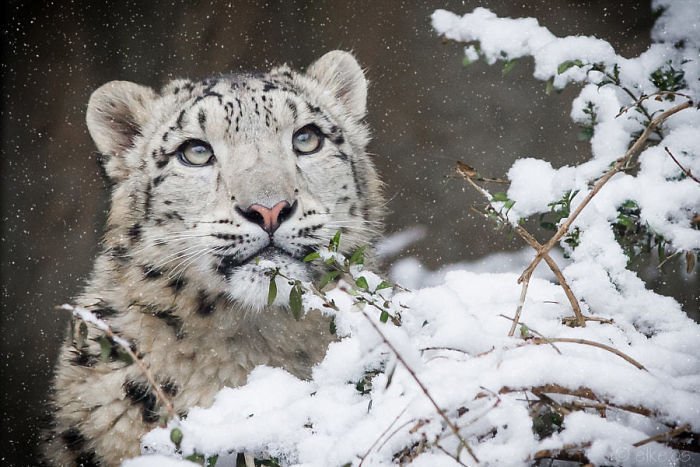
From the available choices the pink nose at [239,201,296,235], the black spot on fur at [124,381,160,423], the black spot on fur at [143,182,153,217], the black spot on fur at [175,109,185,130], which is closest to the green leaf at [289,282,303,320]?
the pink nose at [239,201,296,235]

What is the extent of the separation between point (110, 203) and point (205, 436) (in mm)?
1054

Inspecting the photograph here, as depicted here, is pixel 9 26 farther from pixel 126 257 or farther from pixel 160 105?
pixel 126 257

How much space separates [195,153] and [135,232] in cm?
30

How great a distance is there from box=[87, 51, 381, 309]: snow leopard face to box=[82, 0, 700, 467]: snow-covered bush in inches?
8.6

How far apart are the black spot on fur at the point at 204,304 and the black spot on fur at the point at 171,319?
0.22 feet

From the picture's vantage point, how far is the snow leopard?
1.83m

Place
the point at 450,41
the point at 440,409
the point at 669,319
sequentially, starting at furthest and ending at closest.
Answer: the point at 450,41
the point at 669,319
the point at 440,409

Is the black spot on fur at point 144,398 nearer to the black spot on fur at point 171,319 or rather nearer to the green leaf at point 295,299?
the black spot on fur at point 171,319

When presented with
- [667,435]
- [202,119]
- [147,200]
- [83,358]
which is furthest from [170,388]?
[667,435]

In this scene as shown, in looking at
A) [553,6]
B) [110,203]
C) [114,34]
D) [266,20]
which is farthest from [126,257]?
[553,6]

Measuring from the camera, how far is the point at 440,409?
1.15 m

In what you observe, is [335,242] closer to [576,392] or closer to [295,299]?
[295,299]

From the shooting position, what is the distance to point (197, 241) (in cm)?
188

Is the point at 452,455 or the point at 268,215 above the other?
the point at 268,215
